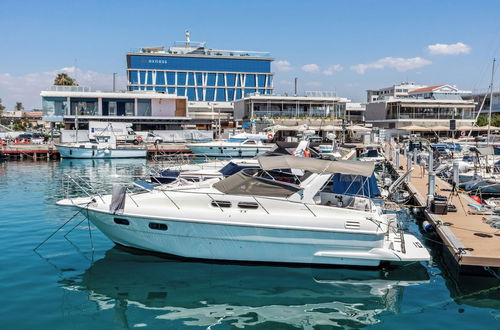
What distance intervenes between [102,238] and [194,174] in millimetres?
6617

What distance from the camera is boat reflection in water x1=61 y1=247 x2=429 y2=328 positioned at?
33.4 feet

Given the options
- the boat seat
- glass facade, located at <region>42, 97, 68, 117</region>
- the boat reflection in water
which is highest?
glass facade, located at <region>42, 97, 68, 117</region>

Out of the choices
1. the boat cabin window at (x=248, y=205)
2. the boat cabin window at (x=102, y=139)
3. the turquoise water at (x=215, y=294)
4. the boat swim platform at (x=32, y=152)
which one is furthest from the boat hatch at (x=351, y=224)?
the boat cabin window at (x=102, y=139)

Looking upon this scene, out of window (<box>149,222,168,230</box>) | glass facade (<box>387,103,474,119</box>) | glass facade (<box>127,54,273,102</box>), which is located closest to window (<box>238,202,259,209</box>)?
window (<box>149,222,168,230</box>)

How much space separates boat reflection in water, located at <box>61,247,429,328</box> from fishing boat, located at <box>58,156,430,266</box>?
1.33ft

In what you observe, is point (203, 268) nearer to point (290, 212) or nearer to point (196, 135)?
point (290, 212)

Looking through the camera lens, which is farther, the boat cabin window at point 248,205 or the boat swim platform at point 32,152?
the boat swim platform at point 32,152

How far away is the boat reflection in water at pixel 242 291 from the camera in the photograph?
10195mm

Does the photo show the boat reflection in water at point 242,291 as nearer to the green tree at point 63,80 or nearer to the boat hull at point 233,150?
the boat hull at point 233,150

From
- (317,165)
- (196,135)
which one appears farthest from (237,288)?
(196,135)

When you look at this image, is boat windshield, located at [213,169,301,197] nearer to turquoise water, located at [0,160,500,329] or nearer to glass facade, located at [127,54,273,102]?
turquoise water, located at [0,160,500,329]

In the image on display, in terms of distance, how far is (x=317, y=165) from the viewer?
13.6m

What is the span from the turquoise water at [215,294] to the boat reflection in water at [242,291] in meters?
0.02

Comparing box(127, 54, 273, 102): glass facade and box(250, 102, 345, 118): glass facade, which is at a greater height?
box(127, 54, 273, 102): glass facade
